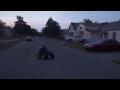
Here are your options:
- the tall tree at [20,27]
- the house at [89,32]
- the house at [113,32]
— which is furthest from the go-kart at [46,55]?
the tall tree at [20,27]

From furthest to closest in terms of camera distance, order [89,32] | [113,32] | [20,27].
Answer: [20,27] → [89,32] → [113,32]

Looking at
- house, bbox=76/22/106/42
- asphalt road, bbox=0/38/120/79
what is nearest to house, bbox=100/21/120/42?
house, bbox=76/22/106/42

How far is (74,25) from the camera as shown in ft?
264

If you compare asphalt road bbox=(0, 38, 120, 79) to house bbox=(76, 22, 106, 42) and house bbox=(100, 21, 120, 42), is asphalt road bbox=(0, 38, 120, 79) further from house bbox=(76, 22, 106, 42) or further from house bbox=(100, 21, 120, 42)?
house bbox=(76, 22, 106, 42)

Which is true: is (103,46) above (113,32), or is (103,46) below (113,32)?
below

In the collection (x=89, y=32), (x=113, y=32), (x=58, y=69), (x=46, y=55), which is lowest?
(x=58, y=69)

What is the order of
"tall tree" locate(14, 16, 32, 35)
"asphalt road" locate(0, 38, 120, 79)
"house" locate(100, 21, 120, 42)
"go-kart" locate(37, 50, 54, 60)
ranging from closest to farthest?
"asphalt road" locate(0, 38, 120, 79) < "go-kart" locate(37, 50, 54, 60) < "house" locate(100, 21, 120, 42) < "tall tree" locate(14, 16, 32, 35)

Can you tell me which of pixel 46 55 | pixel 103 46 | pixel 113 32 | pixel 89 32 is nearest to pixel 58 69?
pixel 46 55

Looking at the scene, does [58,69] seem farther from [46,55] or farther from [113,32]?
[113,32]

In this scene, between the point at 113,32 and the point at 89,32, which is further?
the point at 89,32
